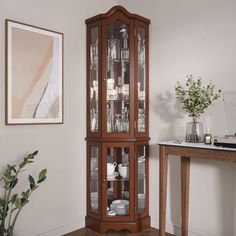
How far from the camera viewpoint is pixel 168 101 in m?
2.74

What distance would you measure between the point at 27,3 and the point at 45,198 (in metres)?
1.77

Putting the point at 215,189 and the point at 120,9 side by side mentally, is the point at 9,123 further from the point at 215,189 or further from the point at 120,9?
the point at 215,189

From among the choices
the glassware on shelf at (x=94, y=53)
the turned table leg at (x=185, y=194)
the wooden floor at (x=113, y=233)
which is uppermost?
the glassware on shelf at (x=94, y=53)

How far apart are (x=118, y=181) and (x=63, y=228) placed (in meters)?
0.71

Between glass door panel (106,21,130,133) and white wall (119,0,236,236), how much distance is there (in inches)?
11.5

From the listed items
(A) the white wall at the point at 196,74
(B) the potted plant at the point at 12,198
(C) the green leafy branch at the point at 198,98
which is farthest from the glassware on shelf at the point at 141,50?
(B) the potted plant at the point at 12,198

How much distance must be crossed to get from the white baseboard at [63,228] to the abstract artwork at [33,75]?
3.31 feet

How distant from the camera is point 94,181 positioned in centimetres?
285

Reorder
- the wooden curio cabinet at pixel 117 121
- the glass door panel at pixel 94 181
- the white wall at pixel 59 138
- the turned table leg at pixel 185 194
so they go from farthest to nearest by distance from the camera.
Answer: the glass door panel at pixel 94 181, the wooden curio cabinet at pixel 117 121, the turned table leg at pixel 185 194, the white wall at pixel 59 138

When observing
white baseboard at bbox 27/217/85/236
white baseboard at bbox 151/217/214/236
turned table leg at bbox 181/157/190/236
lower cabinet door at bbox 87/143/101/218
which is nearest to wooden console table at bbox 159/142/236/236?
turned table leg at bbox 181/157/190/236

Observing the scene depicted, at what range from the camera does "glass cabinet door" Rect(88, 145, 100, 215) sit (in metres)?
2.80

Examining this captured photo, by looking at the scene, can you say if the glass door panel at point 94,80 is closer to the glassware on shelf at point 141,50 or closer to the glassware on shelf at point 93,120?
the glassware on shelf at point 93,120

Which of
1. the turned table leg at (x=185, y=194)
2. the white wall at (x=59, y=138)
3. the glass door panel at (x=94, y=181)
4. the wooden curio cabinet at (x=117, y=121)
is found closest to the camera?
the white wall at (x=59, y=138)

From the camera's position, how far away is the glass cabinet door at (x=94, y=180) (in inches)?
110
